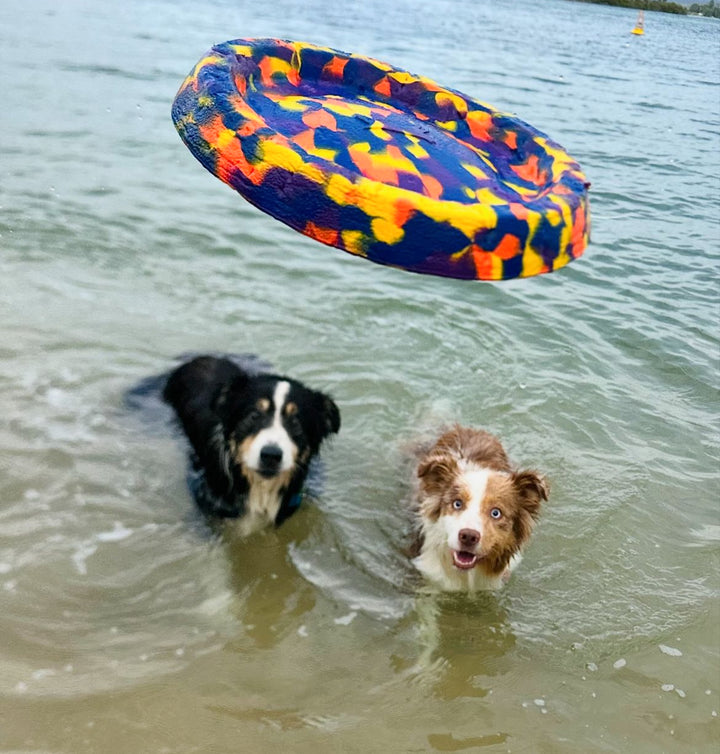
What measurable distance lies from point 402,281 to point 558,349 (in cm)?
189

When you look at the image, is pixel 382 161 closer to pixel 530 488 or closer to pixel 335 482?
pixel 335 482

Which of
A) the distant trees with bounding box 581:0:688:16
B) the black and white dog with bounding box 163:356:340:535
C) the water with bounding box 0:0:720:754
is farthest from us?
the distant trees with bounding box 581:0:688:16

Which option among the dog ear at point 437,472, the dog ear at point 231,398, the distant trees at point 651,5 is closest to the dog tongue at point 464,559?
the dog ear at point 437,472

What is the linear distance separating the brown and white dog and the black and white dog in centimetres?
71

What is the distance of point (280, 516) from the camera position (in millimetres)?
4672

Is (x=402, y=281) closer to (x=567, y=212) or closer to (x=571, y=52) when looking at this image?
(x=567, y=212)

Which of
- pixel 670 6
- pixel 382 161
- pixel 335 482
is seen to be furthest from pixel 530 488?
pixel 670 6

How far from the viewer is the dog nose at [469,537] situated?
12.9ft

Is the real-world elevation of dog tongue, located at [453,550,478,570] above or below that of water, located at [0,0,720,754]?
above

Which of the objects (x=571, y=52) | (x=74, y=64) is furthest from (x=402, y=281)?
(x=571, y=52)

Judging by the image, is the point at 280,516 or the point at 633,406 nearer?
the point at 280,516

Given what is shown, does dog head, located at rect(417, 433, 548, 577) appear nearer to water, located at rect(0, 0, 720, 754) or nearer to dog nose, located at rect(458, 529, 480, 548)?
dog nose, located at rect(458, 529, 480, 548)

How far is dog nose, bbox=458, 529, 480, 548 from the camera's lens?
393cm

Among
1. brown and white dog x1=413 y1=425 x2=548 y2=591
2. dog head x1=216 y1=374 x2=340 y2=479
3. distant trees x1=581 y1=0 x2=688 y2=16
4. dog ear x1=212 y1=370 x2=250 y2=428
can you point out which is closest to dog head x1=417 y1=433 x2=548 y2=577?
brown and white dog x1=413 y1=425 x2=548 y2=591
